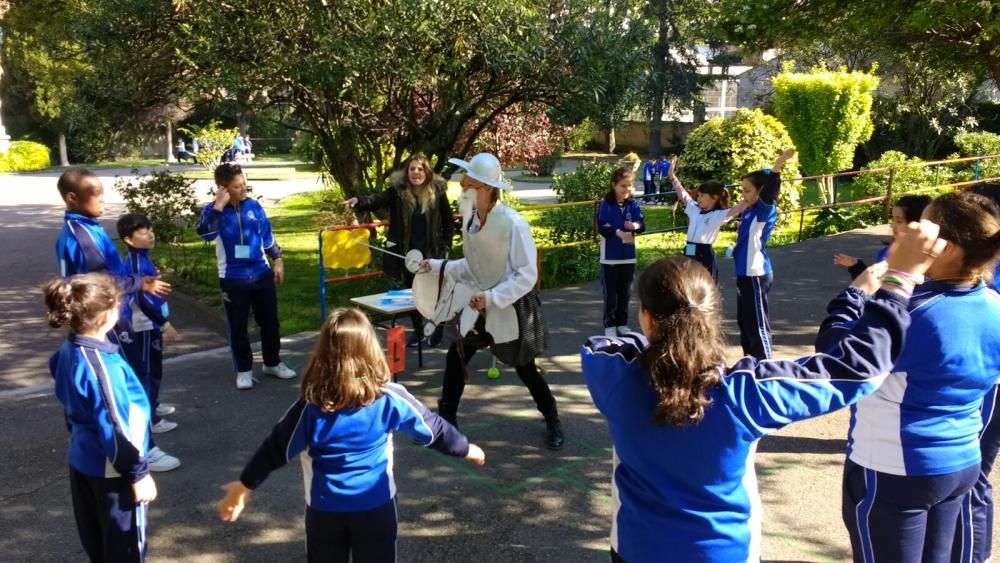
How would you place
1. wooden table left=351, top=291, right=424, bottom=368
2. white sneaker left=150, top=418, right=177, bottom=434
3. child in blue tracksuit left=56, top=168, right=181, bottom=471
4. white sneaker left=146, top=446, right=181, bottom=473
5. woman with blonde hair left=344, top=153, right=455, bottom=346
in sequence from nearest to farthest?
child in blue tracksuit left=56, top=168, right=181, bottom=471 < white sneaker left=146, top=446, right=181, bottom=473 < white sneaker left=150, top=418, right=177, bottom=434 < wooden table left=351, top=291, right=424, bottom=368 < woman with blonde hair left=344, top=153, right=455, bottom=346

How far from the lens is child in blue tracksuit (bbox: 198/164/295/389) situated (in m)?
5.63

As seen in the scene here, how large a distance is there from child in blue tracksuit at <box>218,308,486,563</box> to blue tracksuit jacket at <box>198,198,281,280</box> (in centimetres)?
337

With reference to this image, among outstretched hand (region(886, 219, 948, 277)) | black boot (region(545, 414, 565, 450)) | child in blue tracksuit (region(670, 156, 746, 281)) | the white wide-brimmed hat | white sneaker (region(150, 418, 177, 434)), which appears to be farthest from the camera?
child in blue tracksuit (region(670, 156, 746, 281))

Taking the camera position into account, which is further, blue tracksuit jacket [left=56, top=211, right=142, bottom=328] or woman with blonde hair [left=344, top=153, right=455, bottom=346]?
woman with blonde hair [left=344, top=153, right=455, bottom=346]

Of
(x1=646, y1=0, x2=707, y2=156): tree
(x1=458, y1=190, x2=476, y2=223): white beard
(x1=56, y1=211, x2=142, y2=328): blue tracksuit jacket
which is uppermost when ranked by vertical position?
(x1=646, y1=0, x2=707, y2=156): tree


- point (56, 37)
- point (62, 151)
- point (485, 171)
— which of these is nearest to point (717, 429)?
point (485, 171)

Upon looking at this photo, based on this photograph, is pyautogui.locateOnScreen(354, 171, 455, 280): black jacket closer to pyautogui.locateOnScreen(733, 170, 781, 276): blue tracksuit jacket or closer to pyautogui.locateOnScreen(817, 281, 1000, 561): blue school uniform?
pyautogui.locateOnScreen(733, 170, 781, 276): blue tracksuit jacket

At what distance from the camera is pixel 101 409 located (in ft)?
9.00

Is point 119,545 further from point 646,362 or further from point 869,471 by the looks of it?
point 869,471

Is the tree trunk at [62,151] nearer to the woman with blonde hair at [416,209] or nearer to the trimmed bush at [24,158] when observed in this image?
the trimmed bush at [24,158]

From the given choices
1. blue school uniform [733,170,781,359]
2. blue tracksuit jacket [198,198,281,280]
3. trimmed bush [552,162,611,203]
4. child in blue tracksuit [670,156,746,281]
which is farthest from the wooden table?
trimmed bush [552,162,611,203]

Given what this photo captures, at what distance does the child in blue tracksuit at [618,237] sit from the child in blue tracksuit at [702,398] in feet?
15.7

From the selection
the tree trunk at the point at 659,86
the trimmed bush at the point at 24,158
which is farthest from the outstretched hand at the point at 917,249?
the trimmed bush at the point at 24,158

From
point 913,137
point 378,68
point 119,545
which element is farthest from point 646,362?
point 913,137
